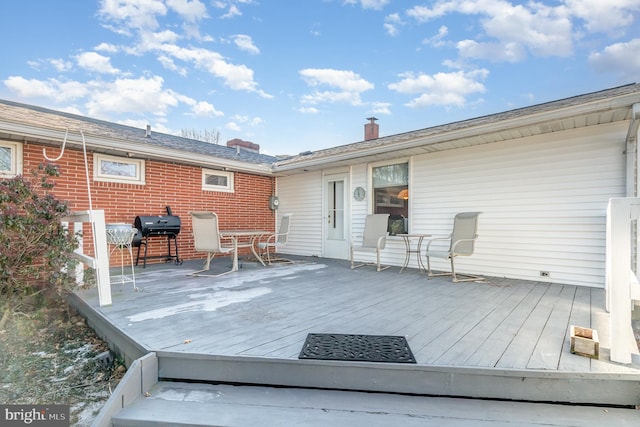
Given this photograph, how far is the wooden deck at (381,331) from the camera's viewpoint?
5.50 feet

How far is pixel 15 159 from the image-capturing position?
445 cm

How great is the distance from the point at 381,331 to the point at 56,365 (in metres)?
2.65

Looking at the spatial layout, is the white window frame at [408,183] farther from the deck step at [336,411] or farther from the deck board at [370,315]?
the deck step at [336,411]

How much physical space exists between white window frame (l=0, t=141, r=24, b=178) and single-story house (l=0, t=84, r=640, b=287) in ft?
0.04

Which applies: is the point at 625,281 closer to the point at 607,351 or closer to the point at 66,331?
the point at 607,351

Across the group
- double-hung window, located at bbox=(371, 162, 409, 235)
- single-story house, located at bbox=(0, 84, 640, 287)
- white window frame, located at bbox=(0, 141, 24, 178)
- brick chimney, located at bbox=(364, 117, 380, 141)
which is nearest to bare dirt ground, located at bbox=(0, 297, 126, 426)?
single-story house, located at bbox=(0, 84, 640, 287)

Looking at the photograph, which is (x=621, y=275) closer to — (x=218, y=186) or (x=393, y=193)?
(x=393, y=193)

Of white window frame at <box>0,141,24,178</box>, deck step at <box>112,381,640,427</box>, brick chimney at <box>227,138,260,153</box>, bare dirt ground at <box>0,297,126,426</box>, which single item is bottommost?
bare dirt ground at <box>0,297,126,426</box>

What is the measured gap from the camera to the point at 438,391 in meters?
1.71

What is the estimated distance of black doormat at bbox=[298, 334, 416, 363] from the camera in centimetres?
182

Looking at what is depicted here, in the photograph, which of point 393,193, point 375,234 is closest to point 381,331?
point 375,234

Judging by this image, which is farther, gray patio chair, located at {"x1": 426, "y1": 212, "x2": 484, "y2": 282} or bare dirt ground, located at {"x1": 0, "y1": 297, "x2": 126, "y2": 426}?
gray patio chair, located at {"x1": 426, "y1": 212, "x2": 484, "y2": 282}

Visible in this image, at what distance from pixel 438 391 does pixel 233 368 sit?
122 cm

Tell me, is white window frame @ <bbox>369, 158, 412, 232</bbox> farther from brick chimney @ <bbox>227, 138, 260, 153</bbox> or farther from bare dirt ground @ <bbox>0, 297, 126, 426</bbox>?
brick chimney @ <bbox>227, 138, 260, 153</bbox>
